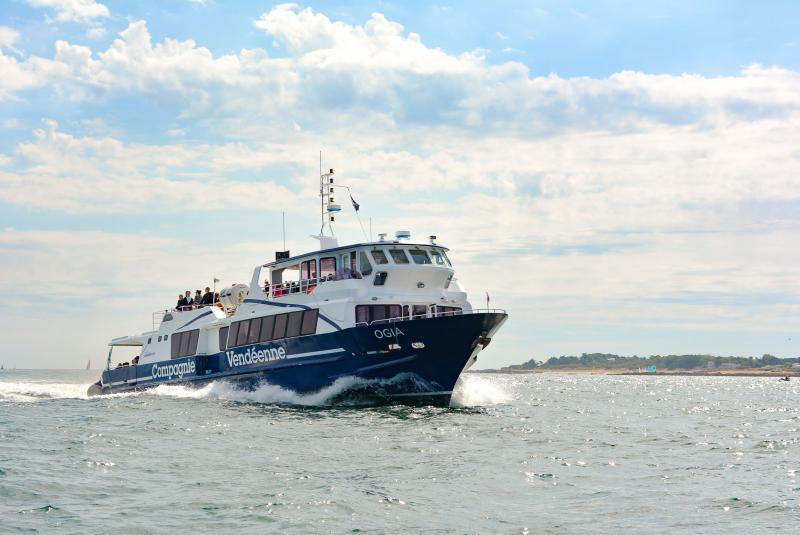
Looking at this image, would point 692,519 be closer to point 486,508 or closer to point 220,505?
point 486,508

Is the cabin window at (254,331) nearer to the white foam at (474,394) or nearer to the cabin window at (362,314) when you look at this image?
the cabin window at (362,314)

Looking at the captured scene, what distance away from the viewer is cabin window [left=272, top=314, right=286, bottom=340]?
96.8ft

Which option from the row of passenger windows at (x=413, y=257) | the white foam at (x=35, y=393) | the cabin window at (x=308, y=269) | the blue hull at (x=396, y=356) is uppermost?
the row of passenger windows at (x=413, y=257)

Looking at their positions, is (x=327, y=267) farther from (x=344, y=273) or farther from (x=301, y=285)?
(x=301, y=285)

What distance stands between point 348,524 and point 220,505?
2.14 metres

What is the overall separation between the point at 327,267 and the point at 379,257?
2.21m

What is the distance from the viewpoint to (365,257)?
28344mm

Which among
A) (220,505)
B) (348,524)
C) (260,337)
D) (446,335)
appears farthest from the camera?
(260,337)

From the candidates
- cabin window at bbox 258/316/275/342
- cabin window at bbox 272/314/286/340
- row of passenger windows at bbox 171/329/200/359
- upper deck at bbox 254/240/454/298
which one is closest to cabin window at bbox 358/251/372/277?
upper deck at bbox 254/240/454/298

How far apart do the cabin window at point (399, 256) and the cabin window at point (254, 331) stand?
5931 mm

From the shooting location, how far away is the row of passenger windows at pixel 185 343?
34562 mm

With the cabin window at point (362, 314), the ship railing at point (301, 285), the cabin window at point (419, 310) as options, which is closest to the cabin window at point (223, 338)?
the ship railing at point (301, 285)

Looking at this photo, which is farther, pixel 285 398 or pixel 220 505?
pixel 285 398

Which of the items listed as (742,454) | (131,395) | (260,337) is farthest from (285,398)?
(742,454)
